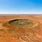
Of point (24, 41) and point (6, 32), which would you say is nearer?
point (24, 41)

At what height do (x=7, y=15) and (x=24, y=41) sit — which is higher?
(x=7, y=15)

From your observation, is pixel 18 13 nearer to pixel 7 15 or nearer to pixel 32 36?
pixel 7 15

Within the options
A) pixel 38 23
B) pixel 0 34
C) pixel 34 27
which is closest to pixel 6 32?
pixel 0 34

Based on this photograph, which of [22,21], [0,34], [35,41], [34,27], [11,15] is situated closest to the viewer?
[35,41]

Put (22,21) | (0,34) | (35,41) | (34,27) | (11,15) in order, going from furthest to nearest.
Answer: (11,15) < (22,21) < (34,27) < (0,34) < (35,41)

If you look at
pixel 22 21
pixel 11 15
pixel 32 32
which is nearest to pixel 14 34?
pixel 32 32

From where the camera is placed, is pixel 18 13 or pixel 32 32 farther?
pixel 18 13

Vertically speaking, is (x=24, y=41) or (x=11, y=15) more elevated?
(x=11, y=15)

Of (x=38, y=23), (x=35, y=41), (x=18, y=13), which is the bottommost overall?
(x=35, y=41)

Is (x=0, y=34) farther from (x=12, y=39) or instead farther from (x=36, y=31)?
(x=36, y=31)
